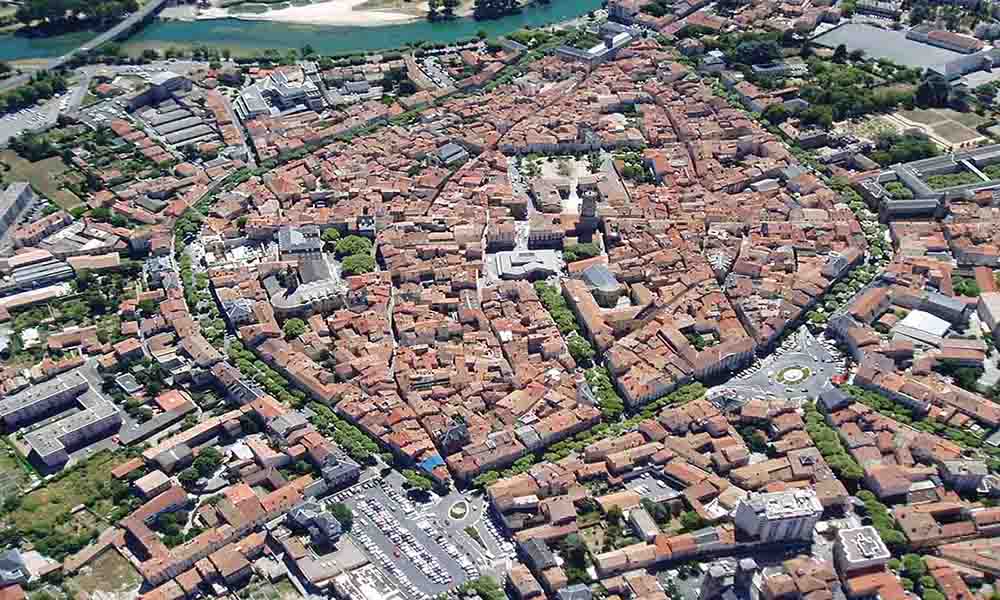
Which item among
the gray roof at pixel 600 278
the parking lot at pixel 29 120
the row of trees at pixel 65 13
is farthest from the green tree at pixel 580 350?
the row of trees at pixel 65 13

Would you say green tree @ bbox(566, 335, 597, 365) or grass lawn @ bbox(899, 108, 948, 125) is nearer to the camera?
green tree @ bbox(566, 335, 597, 365)

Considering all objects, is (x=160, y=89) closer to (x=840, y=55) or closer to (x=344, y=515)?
(x=344, y=515)

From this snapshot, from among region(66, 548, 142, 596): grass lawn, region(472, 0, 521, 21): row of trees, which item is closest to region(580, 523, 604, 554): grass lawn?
region(66, 548, 142, 596): grass lawn

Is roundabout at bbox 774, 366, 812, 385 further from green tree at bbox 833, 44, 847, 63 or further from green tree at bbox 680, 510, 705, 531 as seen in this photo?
green tree at bbox 833, 44, 847, 63

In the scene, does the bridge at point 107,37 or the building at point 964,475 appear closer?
the building at point 964,475

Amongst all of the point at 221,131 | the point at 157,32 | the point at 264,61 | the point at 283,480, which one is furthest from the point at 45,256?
the point at 157,32

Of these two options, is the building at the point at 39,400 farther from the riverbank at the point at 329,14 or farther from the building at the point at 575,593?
the riverbank at the point at 329,14
